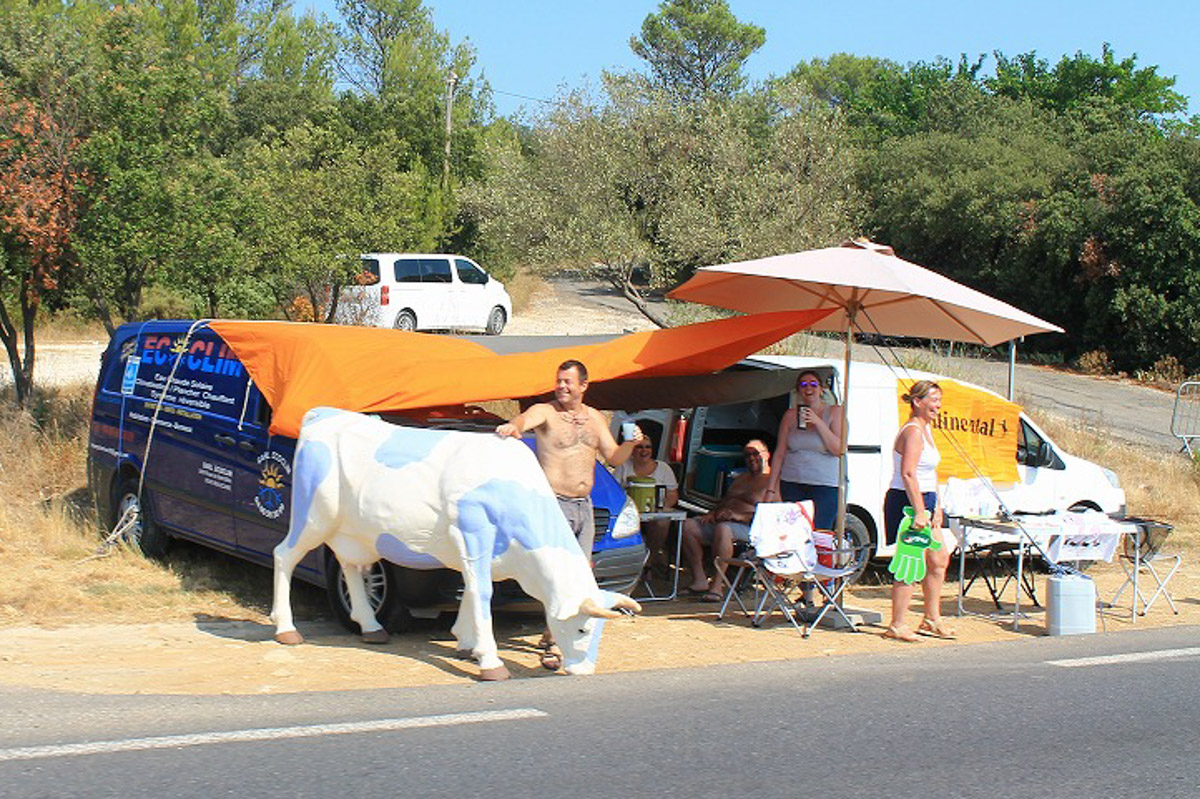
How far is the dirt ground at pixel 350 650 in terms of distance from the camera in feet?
24.8

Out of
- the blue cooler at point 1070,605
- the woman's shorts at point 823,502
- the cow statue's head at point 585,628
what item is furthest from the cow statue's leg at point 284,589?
the blue cooler at point 1070,605

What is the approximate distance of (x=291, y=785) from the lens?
17.2 ft

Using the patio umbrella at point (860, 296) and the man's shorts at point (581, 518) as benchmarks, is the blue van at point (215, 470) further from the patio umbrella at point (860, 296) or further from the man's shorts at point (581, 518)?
the patio umbrella at point (860, 296)

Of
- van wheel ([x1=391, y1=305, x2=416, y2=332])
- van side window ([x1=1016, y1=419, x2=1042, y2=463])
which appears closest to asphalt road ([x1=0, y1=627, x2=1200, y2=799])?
van side window ([x1=1016, y1=419, x2=1042, y2=463])

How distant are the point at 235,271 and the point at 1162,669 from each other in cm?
1171

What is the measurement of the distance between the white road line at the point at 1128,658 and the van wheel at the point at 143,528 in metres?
7.06

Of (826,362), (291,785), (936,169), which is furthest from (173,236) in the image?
(936,169)

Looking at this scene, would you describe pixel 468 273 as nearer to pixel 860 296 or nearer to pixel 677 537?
pixel 677 537

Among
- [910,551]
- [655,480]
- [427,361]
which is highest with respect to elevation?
[427,361]

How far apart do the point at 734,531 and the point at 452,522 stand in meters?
3.32

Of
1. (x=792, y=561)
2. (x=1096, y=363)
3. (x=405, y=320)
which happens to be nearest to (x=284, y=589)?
(x=792, y=561)

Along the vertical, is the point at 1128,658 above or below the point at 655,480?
below

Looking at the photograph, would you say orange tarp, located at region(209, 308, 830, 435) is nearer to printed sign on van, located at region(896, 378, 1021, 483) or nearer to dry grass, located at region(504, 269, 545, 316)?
printed sign on van, located at region(896, 378, 1021, 483)

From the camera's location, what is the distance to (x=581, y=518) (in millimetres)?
8445
